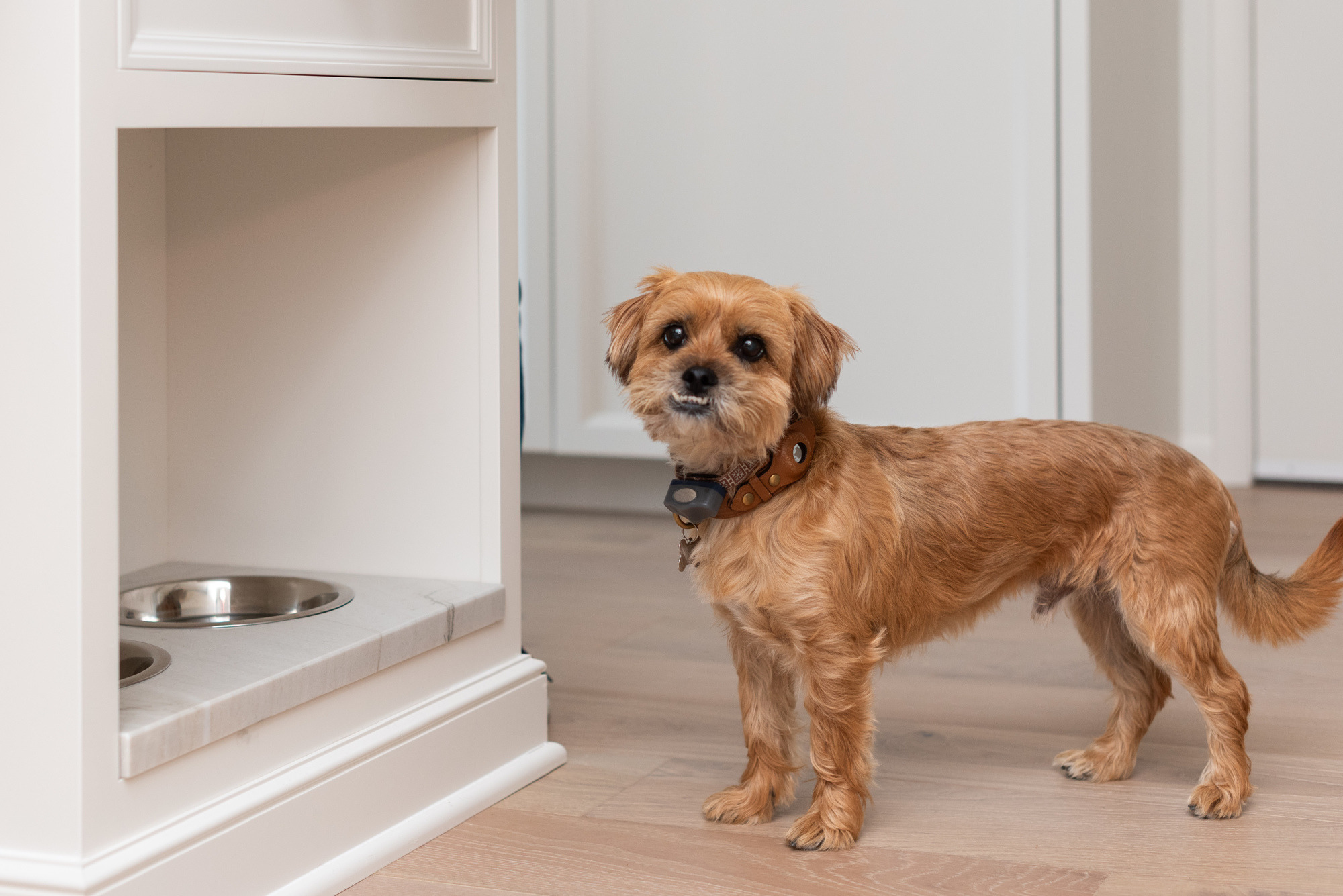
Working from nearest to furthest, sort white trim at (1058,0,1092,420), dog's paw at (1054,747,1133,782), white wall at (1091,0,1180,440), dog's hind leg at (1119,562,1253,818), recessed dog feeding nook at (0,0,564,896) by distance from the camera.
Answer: recessed dog feeding nook at (0,0,564,896) < dog's hind leg at (1119,562,1253,818) < dog's paw at (1054,747,1133,782) < white trim at (1058,0,1092,420) < white wall at (1091,0,1180,440)

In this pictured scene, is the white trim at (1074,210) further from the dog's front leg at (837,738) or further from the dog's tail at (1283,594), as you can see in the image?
the dog's front leg at (837,738)

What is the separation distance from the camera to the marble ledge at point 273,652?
1.19 meters

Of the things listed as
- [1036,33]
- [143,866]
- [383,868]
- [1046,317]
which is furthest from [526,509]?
[143,866]

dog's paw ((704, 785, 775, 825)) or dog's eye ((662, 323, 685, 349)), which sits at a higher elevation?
dog's eye ((662, 323, 685, 349))

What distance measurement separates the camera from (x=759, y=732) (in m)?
1.52

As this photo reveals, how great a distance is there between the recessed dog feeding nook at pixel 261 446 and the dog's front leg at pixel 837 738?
39 centimetres

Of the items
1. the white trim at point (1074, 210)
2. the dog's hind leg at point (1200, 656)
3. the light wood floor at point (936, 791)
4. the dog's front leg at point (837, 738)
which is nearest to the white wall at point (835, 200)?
the white trim at point (1074, 210)

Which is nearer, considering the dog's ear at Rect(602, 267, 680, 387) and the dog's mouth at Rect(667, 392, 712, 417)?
the dog's mouth at Rect(667, 392, 712, 417)

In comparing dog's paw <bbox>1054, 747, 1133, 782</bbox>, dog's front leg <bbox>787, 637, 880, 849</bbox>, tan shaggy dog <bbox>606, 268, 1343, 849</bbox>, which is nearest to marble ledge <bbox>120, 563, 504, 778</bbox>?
tan shaggy dog <bbox>606, 268, 1343, 849</bbox>

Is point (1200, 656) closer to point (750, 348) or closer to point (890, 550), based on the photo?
point (890, 550)

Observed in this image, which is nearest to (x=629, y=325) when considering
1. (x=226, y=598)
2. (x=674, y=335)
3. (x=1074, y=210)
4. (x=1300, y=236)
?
(x=674, y=335)

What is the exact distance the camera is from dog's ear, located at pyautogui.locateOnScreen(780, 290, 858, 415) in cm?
136

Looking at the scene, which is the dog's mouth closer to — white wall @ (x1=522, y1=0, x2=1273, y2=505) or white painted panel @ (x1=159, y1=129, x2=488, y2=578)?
white painted panel @ (x1=159, y1=129, x2=488, y2=578)

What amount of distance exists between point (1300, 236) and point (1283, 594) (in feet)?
7.79
